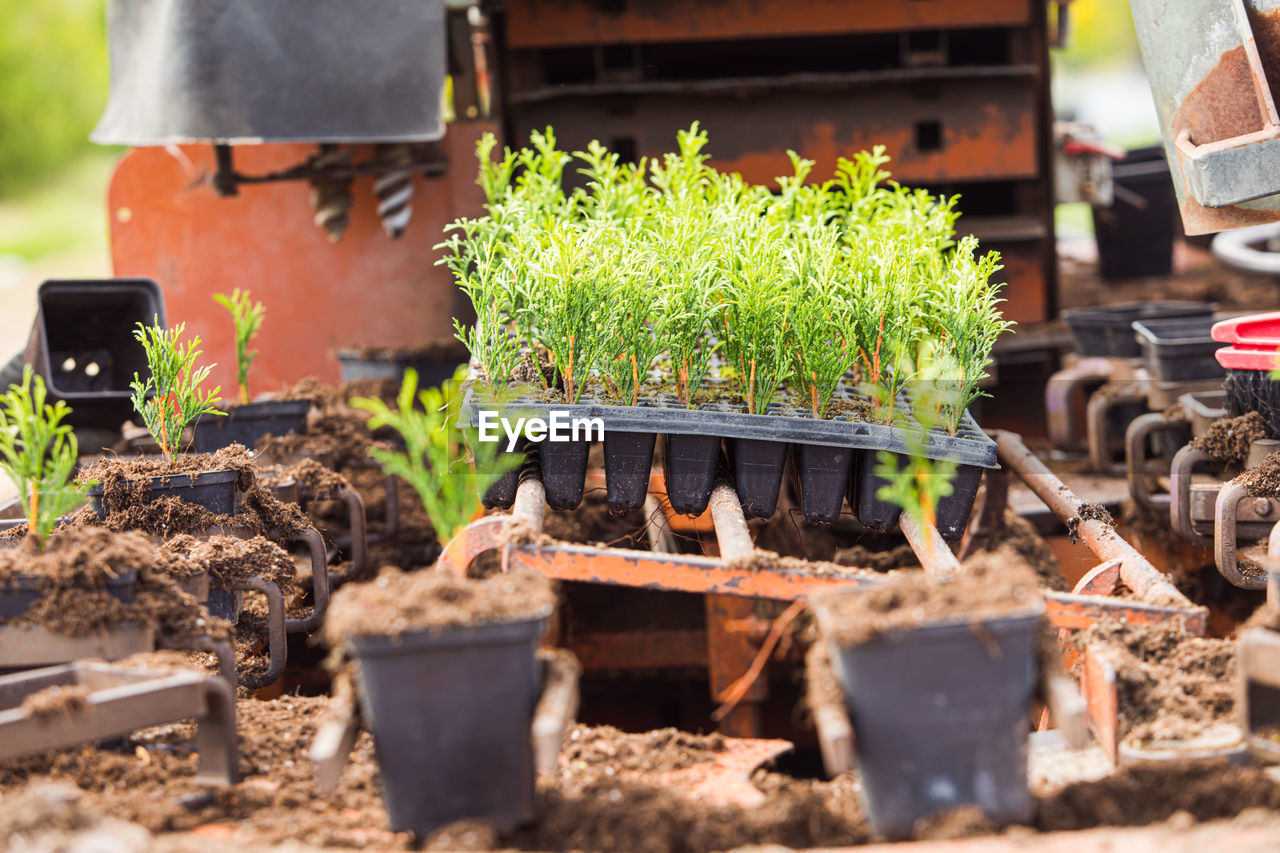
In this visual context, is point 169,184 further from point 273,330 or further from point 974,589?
point 974,589

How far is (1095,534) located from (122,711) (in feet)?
7.39

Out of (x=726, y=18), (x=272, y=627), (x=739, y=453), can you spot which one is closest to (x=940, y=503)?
(x=739, y=453)

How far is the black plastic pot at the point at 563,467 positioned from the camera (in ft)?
10.1

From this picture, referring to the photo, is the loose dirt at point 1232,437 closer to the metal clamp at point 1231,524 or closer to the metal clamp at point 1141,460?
the metal clamp at point 1231,524

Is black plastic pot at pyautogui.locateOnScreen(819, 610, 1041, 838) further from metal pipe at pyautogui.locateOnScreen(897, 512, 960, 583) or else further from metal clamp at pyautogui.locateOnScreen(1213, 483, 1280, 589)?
metal clamp at pyautogui.locateOnScreen(1213, 483, 1280, 589)

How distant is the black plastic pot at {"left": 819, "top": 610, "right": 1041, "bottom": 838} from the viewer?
76.4 inches

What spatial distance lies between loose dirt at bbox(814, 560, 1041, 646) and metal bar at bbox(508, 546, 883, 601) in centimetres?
41

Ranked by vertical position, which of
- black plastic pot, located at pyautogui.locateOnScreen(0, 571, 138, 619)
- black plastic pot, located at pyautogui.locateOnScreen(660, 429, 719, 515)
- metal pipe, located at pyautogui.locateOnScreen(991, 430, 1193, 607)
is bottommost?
A: metal pipe, located at pyautogui.locateOnScreen(991, 430, 1193, 607)

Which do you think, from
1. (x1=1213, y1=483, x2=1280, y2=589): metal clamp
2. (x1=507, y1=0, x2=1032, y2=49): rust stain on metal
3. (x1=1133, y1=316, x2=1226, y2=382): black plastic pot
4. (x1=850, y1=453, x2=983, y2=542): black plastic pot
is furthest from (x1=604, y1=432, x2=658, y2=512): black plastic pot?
(x1=507, y1=0, x2=1032, y2=49): rust stain on metal

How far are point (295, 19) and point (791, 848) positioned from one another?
3.71 m

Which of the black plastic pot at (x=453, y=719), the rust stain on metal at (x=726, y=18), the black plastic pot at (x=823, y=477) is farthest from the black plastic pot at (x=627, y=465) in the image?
the rust stain on metal at (x=726, y=18)

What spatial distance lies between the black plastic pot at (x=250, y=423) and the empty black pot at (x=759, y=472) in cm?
165

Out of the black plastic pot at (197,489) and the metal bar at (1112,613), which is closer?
the metal bar at (1112,613)

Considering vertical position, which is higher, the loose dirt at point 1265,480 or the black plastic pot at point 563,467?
the black plastic pot at point 563,467
